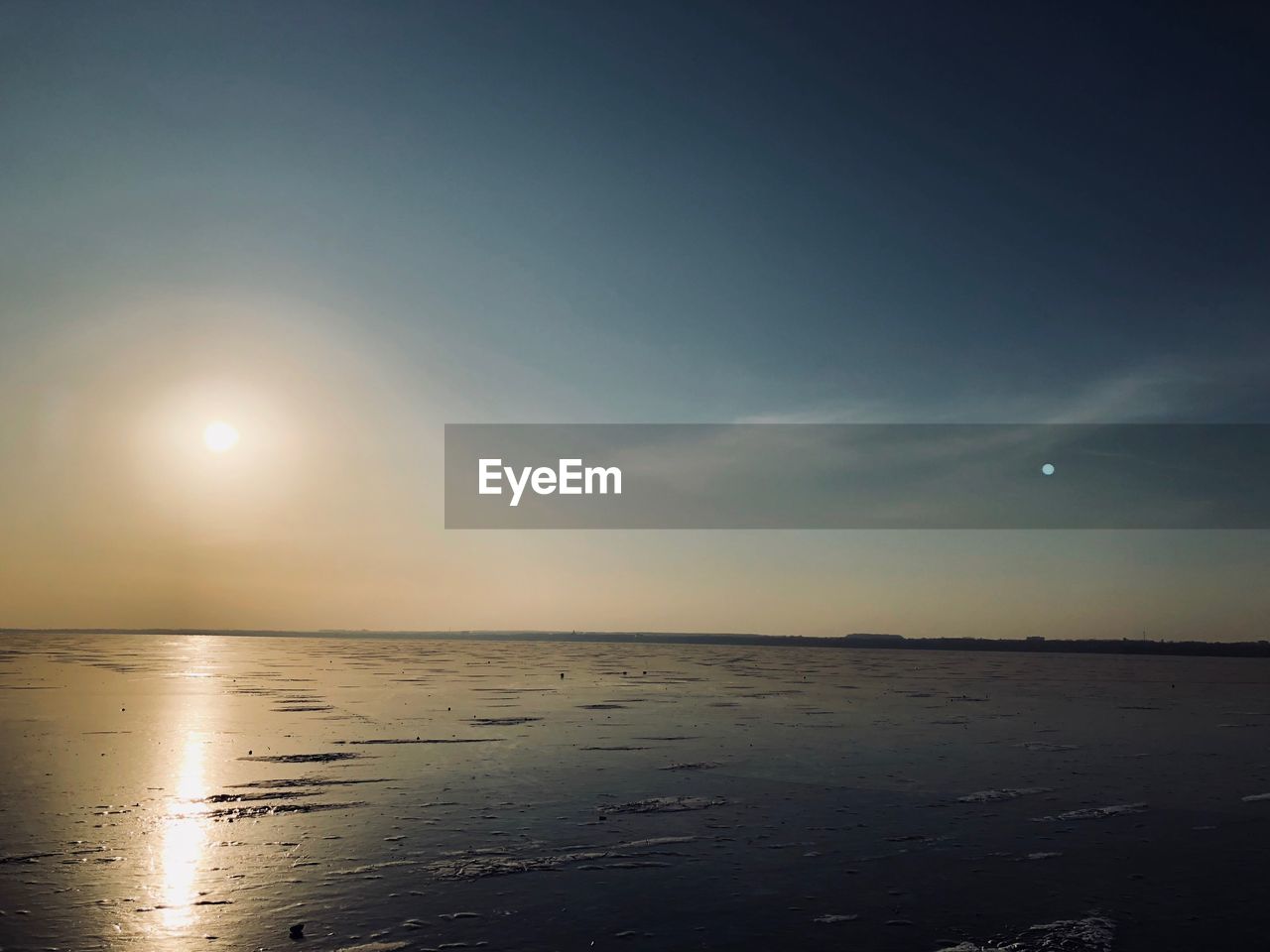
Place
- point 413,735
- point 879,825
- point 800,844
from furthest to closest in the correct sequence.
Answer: point 413,735 < point 879,825 < point 800,844

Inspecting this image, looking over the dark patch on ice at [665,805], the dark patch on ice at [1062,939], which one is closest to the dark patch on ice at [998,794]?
the dark patch on ice at [665,805]

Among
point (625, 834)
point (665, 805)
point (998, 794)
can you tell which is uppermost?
point (625, 834)

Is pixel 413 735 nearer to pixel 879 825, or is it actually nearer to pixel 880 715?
pixel 879 825

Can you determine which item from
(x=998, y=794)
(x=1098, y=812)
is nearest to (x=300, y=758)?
(x=998, y=794)

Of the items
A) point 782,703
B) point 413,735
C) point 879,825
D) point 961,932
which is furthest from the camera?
point 782,703

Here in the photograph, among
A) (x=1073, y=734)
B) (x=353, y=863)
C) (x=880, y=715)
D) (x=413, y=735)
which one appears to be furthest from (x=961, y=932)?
(x=880, y=715)

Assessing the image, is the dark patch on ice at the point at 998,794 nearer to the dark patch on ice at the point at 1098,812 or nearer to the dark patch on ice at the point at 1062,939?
the dark patch on ice at the point at 1098,812

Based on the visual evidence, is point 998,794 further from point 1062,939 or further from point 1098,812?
point 1062,939

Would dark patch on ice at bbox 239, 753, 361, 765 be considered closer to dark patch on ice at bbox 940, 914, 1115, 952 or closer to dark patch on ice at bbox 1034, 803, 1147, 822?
dark patch on ice at bbox 1034, 803, 1147, 822

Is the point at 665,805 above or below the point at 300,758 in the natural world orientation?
below
